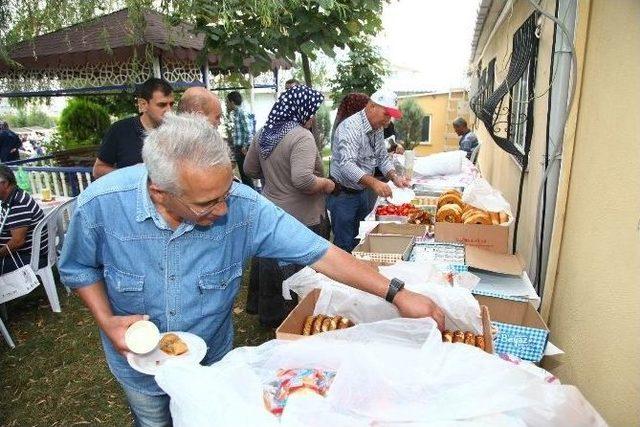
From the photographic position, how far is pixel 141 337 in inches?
50.4

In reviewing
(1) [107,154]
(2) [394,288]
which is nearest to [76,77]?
(1) [107,154]

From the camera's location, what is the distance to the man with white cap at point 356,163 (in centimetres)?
354

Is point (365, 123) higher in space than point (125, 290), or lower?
higher

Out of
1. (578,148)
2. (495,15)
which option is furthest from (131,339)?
(495,15)

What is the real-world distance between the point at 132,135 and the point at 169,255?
222 centimetres

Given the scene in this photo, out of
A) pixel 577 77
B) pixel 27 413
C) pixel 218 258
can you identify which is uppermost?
pixel 577 77

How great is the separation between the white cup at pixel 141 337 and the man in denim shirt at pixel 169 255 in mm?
81

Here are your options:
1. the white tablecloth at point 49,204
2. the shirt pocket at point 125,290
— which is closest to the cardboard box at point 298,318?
the shirt pocket at point 125,290

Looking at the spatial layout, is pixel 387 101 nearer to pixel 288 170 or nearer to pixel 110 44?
pixel 288 170

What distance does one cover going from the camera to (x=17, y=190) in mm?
3705

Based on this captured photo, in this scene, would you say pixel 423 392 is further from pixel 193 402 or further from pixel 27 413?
pixel 27 413

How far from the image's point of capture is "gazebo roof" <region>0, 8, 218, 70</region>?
5332 mm

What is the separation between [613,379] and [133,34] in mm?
5403

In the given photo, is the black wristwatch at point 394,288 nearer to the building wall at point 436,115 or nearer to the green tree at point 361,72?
the green tree at point 361,72
